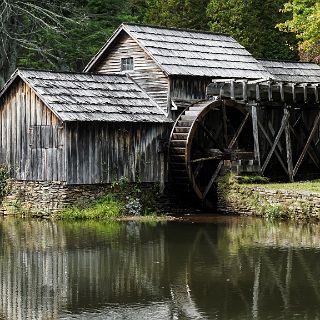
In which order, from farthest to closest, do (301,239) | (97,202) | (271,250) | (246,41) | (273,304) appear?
(246,41) → (97,202) → (301,239) → (271,250) → (273,304)

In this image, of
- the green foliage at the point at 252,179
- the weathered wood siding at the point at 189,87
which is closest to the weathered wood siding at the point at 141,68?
the weathered wood siding at the point at 189,87

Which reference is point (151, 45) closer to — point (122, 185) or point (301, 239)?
point (122, 185)

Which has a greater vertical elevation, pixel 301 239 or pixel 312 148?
pixel 312 148

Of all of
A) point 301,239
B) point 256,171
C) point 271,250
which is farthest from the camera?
point 256,171

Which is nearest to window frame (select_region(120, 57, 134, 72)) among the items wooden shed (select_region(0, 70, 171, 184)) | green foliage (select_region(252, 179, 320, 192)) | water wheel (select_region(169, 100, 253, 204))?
wooden shed (select_region(0, 70, 171, 184))

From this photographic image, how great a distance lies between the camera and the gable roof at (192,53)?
30.5 meters

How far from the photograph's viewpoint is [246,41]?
4428 centimetres

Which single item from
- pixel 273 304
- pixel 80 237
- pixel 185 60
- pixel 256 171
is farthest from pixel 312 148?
pixel 273 304

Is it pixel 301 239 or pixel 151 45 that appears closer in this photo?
pixel 301 239

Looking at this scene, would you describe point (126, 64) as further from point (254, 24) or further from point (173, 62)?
point (254, 24)

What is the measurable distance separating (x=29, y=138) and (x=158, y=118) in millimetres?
4162

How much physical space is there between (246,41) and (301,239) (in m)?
23.8

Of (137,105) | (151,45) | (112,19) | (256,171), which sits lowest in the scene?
(256,171)

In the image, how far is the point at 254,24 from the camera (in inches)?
1797
